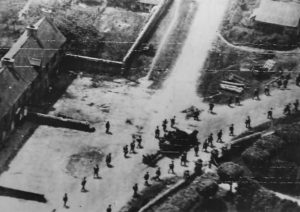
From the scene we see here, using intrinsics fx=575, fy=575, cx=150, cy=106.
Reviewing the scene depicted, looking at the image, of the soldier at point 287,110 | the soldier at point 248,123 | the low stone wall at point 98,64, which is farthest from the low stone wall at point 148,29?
the soldier at point 287,110

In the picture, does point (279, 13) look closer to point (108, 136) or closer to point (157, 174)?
point (108, 136)

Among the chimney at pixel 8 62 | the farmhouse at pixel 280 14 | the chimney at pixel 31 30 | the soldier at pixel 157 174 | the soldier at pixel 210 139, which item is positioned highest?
the farmhouse at pixel 280 14

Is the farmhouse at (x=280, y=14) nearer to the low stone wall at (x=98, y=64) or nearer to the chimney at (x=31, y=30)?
the low stone wall at (x=98, y=64)

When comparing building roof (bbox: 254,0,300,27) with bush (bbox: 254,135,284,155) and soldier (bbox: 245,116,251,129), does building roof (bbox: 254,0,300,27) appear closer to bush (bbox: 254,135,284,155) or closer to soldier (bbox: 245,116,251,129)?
soldier (bbox: 245,116,251,129)

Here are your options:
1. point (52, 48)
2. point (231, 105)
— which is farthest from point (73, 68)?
point (231, 105)

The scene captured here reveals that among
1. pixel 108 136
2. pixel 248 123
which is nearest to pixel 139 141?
pixel 108 136

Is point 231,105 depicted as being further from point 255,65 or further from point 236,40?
point 236,40

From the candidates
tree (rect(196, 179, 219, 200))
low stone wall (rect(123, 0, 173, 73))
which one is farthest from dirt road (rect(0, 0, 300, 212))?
tree (rect(196, 179, 219, 200))
